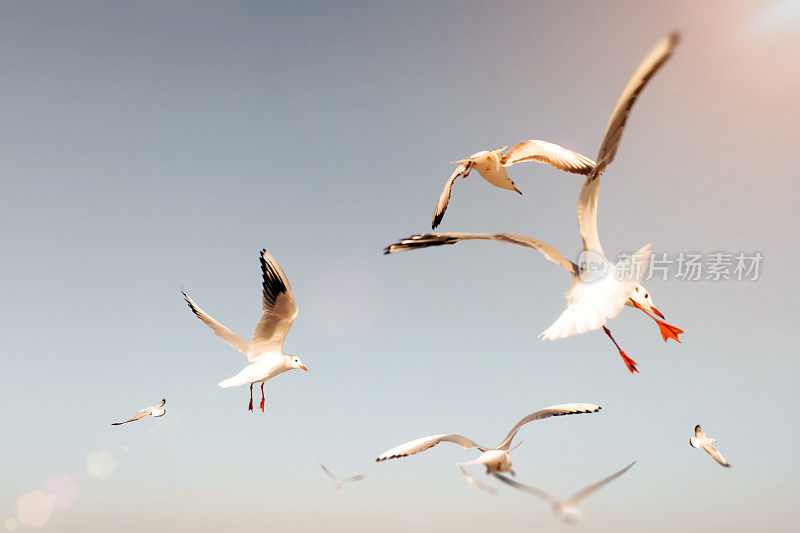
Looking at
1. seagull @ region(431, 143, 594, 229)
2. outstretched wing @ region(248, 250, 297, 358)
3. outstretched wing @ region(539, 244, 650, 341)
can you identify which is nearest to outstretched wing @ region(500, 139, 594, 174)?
seagull @ region(431, 143, 594, 229)

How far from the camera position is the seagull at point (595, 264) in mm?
Result: 4164

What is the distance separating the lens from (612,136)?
4.27m

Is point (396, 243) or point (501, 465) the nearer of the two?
point (396, 243)

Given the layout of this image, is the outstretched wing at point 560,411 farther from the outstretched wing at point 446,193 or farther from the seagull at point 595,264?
the outstretched wing at point 446,193

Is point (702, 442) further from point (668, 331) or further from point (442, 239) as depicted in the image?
point (442, 239)

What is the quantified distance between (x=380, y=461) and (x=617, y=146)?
437 centimetres

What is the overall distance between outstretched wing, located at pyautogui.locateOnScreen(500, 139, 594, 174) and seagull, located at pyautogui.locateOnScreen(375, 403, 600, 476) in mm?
3630

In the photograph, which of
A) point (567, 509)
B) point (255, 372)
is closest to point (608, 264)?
point (567, 509)

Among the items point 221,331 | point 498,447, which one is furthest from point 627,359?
point 221,331

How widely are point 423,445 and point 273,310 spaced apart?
340 centimetres

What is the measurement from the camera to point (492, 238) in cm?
444

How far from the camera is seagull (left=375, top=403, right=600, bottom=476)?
18.6 feet

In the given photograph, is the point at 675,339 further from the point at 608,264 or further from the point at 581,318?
the point at 581,318

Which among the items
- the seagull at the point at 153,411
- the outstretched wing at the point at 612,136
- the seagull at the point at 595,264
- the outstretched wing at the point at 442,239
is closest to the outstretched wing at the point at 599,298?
the seagull at the point at 595,264
